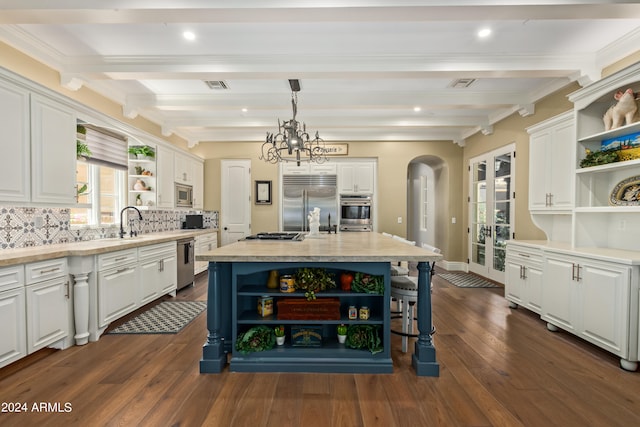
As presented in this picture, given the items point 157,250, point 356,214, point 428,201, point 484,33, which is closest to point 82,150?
point 157,250

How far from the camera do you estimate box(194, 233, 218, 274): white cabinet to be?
5.24 meters

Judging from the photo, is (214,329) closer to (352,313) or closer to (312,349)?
(312,349)

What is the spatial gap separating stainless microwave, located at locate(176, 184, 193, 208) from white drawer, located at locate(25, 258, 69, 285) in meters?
2.64

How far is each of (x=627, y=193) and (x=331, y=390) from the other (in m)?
3.30

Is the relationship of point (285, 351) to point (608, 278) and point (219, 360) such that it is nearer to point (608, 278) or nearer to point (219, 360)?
point (219, 360)

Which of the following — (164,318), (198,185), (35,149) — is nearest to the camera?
(35,149)

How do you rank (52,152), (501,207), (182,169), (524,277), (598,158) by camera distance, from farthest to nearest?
(182,169) < (501,207) < (524,277) < (598,158) < (52,152)

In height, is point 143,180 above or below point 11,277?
above

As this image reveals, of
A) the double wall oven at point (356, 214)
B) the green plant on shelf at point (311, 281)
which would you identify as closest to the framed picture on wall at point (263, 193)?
the double wall oven at point (356, 214)

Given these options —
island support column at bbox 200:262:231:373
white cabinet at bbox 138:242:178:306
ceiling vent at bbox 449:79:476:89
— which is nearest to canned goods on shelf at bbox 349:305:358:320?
island support column at bbox 200:262:231:373

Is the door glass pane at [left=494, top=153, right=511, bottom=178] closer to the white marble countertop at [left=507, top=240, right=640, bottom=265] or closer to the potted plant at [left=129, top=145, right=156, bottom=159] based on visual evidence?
the white marble countertop at [left=507, top=240, right=640, bottom=265]

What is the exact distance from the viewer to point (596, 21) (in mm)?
2615

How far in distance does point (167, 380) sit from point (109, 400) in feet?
1.15

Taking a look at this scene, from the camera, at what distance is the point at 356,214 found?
6.29 metres
